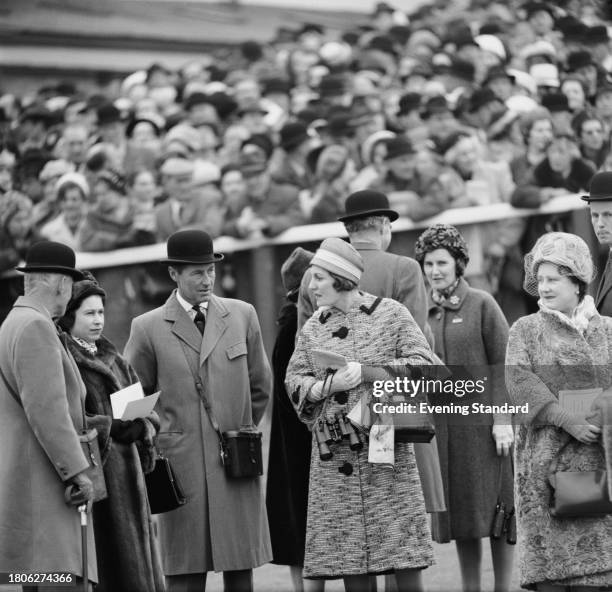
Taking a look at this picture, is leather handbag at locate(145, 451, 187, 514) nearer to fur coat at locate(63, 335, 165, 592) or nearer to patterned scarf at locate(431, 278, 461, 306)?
fur coat at locate(63, 335, 165, 592)

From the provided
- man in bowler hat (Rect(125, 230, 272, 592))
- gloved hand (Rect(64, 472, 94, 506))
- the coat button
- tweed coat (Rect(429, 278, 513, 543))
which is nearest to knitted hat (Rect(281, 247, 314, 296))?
man in bowler hat (Rect(125, 230, 272, 592))

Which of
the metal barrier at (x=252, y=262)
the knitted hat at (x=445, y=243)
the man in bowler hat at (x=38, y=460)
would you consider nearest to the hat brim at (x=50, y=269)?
the man in bowler hat at (x=38, y=460)

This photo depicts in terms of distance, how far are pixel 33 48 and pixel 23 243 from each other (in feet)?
18.8

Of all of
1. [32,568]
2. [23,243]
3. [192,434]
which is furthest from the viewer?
[23,243]

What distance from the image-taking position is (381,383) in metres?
5.03

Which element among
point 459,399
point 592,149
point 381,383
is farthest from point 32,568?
point 592,149

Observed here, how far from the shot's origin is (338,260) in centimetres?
520

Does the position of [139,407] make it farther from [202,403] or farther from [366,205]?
[366,205]

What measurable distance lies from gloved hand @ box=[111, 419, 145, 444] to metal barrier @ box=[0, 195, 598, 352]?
4.60 metres

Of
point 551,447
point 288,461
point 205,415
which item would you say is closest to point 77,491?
point 205,415

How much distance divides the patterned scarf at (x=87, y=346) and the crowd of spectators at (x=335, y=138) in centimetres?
467

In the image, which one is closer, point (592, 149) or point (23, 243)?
point (592, 149)

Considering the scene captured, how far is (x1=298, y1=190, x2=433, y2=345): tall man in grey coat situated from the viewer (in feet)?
19.1

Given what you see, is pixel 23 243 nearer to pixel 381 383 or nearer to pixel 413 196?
pixel 413 196
